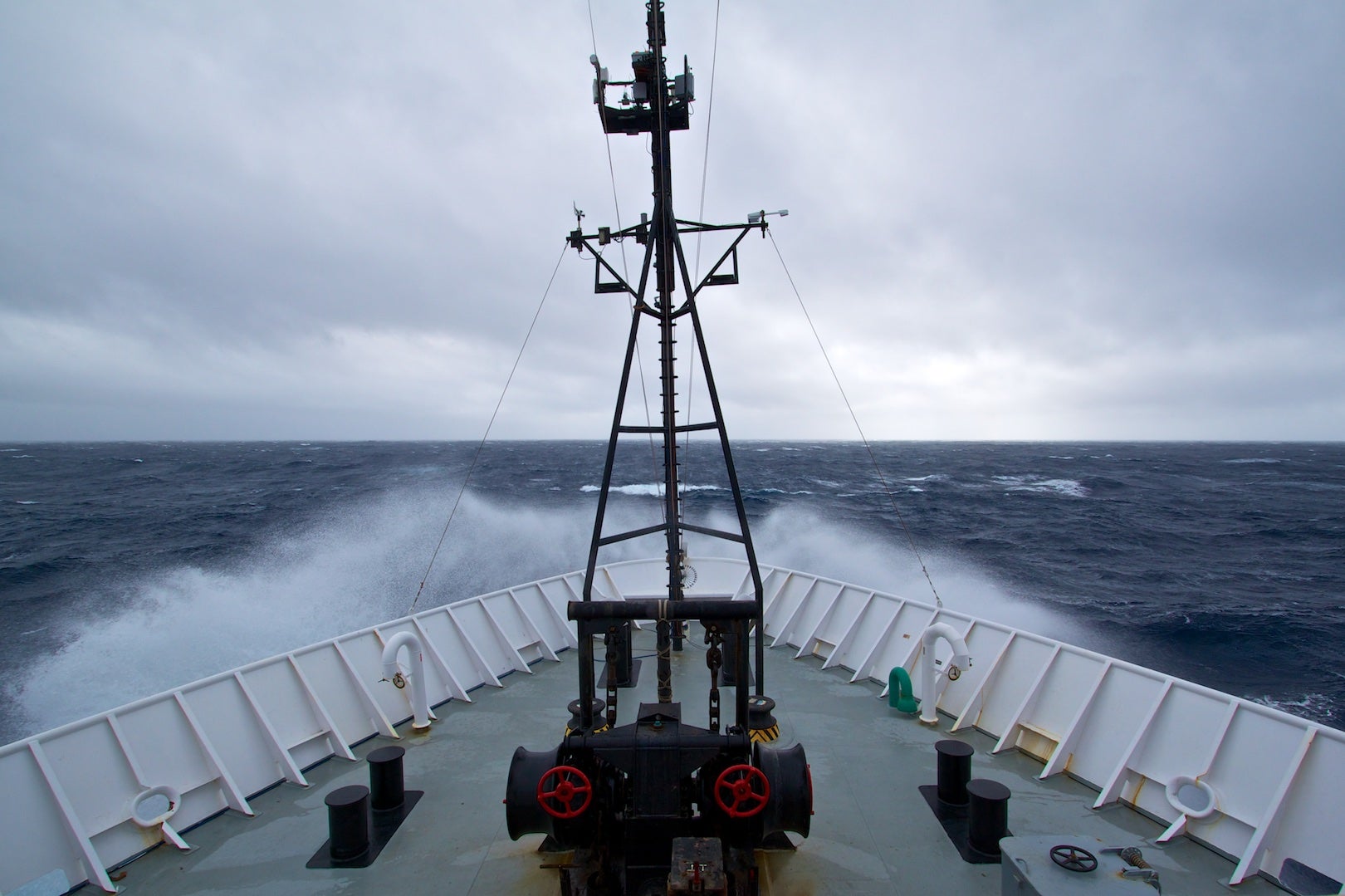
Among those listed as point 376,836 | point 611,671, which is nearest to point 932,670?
point 611,671

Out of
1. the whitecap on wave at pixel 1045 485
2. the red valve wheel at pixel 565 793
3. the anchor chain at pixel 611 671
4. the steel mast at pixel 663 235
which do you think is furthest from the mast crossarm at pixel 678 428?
the whitecap on wave at pixel 1045 485

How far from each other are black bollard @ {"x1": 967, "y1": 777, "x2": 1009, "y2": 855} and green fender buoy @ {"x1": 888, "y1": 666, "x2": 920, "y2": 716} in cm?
247

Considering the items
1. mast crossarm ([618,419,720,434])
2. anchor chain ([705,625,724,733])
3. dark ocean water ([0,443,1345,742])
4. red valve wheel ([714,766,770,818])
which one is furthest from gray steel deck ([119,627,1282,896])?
dark ocean water ([0,443,1345,742])

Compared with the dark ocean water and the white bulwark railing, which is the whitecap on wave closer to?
the dark ocean water

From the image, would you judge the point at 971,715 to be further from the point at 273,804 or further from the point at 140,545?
the point at 140,545

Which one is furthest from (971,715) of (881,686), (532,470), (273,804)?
(532,470)

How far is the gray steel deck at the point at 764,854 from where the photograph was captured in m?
4.51

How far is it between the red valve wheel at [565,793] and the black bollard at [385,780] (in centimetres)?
216

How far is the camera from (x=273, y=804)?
5.56 metres

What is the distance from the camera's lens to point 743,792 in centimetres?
395

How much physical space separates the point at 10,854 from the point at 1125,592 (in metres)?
24.7

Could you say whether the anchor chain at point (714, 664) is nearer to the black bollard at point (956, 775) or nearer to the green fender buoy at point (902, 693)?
the black bollard at point (956, 775)

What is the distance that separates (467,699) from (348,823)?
114 inches

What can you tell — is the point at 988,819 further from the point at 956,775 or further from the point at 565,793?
the point at 565,793
